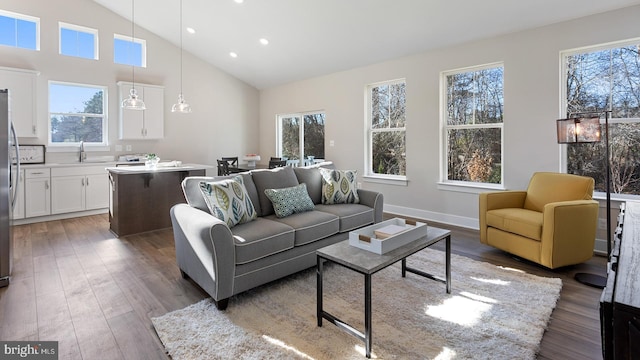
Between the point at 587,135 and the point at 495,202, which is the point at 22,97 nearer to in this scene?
the point at 495,202

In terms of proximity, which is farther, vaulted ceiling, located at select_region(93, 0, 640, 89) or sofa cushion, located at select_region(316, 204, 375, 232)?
vaulted ceiling, located at select_region(93, 0, 640, 89)

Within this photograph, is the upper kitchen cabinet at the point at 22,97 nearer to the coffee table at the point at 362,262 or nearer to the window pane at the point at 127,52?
the window pane at the point at 127,52

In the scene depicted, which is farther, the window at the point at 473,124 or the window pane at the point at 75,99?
the window pane at the point at 75,99

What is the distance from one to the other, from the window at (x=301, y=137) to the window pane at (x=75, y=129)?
3.59 metres

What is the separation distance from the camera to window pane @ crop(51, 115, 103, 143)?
5719 mm

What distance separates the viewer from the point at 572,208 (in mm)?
3049

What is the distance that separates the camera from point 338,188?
3848 millimetres

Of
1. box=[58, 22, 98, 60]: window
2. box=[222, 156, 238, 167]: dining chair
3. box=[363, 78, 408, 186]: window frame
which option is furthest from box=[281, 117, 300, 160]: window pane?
box=[58, 22, 98, 60]: window

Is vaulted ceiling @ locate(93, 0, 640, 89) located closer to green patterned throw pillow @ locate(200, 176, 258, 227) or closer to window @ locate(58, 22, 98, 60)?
window @ locate(58, 22, 98, 60)

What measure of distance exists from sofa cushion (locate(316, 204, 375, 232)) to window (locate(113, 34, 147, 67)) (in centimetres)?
507

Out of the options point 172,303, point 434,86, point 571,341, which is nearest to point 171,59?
point 434,86

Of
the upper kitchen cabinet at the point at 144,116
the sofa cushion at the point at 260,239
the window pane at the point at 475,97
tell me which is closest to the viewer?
the sofa cushion at the point at 260,239

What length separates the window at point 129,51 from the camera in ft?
20.4

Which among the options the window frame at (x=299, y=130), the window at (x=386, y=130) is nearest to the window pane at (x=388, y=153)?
the window at (x=386, y=130)
